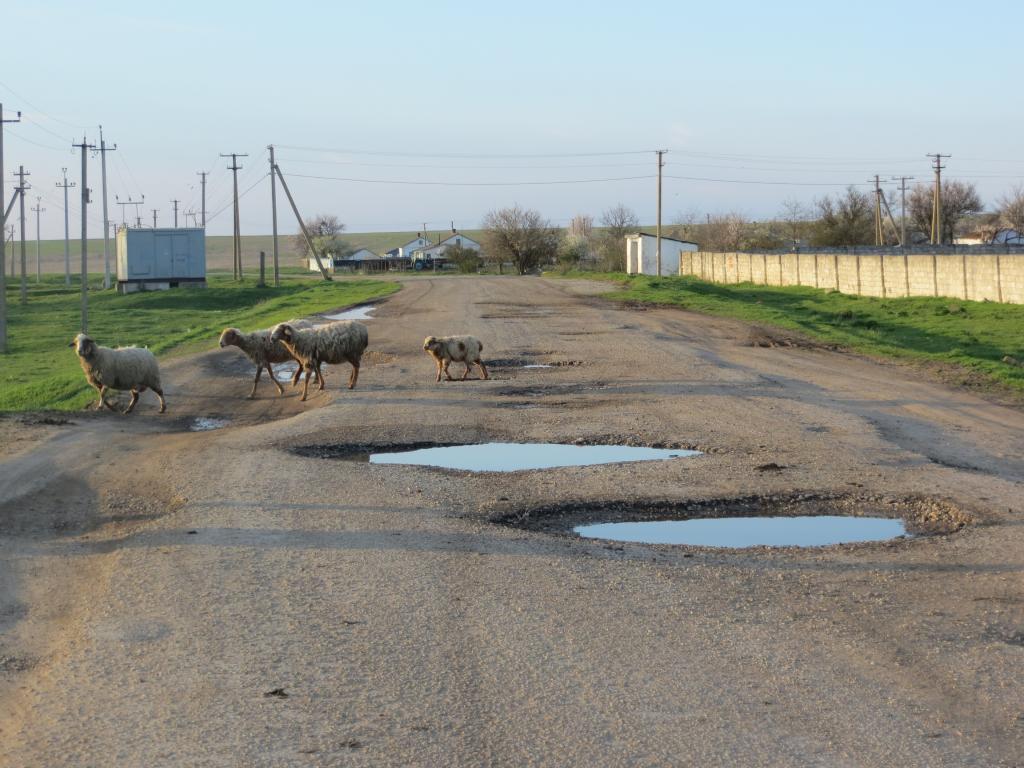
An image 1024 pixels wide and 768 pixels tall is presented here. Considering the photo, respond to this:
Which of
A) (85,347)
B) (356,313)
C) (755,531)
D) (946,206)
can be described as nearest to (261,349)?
(85,347)

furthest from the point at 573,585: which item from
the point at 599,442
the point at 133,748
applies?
the point at 599,442

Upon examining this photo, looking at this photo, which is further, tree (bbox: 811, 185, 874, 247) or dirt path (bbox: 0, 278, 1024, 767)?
tree (bbox: 811, 185, 874, 247)

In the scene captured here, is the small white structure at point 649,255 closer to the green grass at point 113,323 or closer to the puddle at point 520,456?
the green grass at point 113,323

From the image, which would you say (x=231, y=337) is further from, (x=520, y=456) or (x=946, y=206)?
(x=946, y=206)

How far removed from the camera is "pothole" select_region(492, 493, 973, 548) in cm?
949

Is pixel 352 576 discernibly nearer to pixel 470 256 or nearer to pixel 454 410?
pixel 454 410

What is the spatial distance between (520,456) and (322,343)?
6462 mm

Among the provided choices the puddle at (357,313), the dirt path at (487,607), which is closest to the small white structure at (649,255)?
the puddle at (357,313)

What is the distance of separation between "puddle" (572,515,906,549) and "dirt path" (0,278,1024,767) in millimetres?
454

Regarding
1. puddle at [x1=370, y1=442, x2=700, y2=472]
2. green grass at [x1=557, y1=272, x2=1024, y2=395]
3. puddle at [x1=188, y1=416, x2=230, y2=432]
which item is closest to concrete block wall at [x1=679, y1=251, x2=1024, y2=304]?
green grass at [x1=557, y1=272, x2=1024, y2=395]

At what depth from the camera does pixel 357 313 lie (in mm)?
37250

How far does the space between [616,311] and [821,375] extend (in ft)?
51.9

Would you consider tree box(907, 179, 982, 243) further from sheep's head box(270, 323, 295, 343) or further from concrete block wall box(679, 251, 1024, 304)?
sheep's head box(270, 323, 295, 343)

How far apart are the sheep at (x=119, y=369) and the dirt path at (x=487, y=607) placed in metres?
2.27
